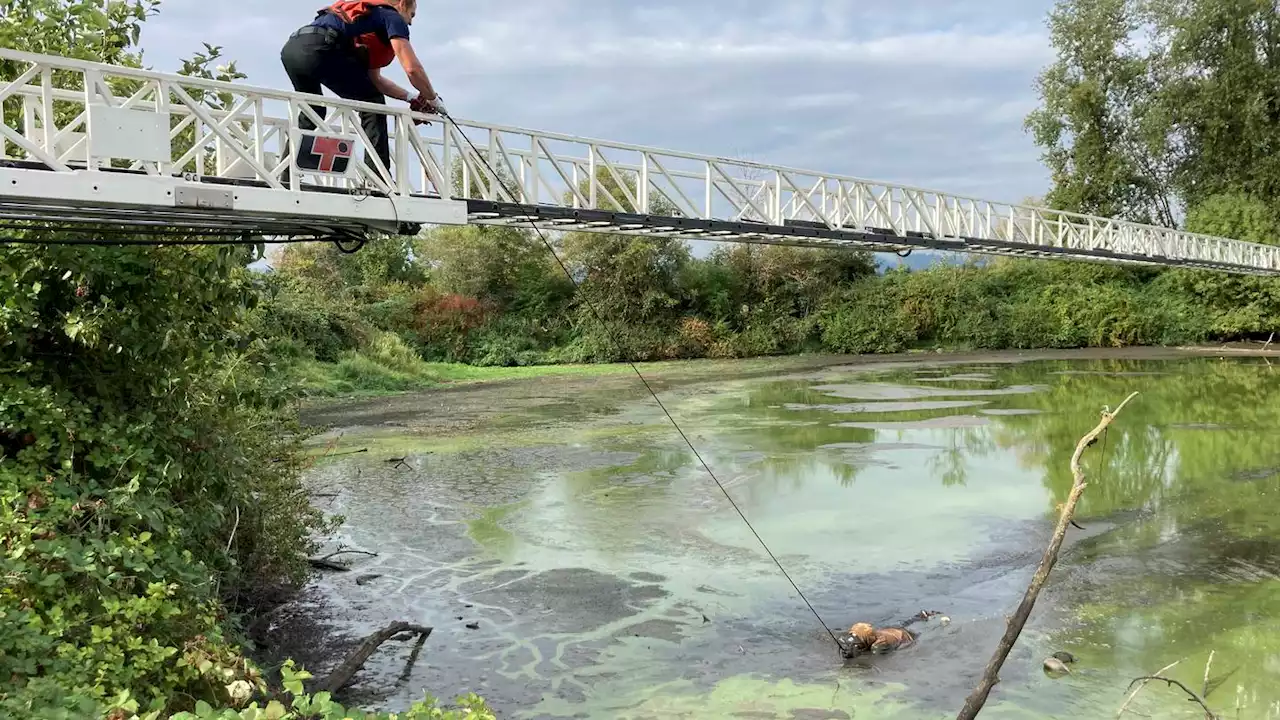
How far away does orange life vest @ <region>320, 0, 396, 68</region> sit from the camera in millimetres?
6453

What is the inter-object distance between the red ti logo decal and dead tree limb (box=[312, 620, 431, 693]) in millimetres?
3318

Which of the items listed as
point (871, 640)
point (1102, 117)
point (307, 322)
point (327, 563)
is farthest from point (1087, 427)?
point (1102, 117)

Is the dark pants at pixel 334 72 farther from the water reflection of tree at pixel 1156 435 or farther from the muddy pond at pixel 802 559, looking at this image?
the water reflection of tree at pixel 1156 435

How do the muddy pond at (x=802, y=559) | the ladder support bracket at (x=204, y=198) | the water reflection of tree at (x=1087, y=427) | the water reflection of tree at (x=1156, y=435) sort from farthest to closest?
1. the water reflection of tree at (x=1087, y=427)
2. the water reflection of tree at (x=1156, y=435)
3. the muddy pond at (x=802, y=559)
4. the ladder support bracket at (x=204, y=198)

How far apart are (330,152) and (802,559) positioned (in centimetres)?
559

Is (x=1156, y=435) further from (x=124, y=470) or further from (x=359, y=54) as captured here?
(x=124, y=470)

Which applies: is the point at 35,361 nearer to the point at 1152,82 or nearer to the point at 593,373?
the point at 593,373

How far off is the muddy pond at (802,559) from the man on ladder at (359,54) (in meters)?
3.95

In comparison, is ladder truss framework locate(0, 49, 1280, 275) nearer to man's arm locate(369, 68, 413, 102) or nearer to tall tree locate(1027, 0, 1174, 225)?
man's arm locate(369, 68, 413, 102)

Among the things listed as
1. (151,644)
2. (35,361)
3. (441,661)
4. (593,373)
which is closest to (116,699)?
(151,644)

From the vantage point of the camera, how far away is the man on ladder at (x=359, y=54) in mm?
6461

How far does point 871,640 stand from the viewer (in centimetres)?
674

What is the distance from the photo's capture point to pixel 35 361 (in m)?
5.39

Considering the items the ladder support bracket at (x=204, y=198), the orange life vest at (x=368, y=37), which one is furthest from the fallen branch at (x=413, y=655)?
the orange life vest at (x=368, y=37)
